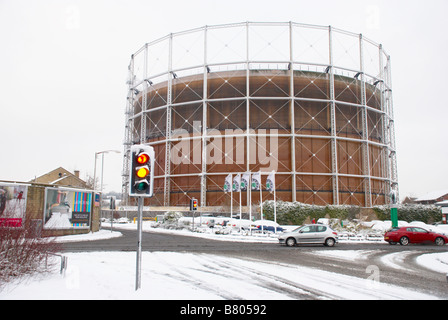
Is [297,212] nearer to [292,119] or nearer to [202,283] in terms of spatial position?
[292,119]

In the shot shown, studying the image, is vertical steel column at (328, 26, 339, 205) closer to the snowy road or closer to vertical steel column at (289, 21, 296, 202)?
vertical steel column at (289, 21, 296, 202)

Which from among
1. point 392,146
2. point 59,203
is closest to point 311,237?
point 59,203

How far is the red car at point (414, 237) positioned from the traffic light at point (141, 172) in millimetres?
18162

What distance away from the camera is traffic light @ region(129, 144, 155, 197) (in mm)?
6824

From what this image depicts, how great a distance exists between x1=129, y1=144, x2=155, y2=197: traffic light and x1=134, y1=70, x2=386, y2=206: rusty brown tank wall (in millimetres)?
34032

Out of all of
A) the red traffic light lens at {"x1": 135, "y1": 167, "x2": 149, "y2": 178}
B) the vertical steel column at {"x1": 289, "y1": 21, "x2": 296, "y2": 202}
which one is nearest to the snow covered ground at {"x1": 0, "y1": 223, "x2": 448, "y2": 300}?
the red traffic light lens at {"x1": 135, "y1": 167, "x2": 149, "y2": 178}

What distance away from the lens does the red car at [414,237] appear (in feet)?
69.2

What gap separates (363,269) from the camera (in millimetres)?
10773

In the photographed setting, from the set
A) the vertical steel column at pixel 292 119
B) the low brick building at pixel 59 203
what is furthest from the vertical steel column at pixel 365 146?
the low brick building at pixel 59 203

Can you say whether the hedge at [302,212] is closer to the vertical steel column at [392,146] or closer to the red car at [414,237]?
the vertical steel column at [392,146]

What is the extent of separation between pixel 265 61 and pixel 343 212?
1776 centimetres

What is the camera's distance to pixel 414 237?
21297 millimetres
